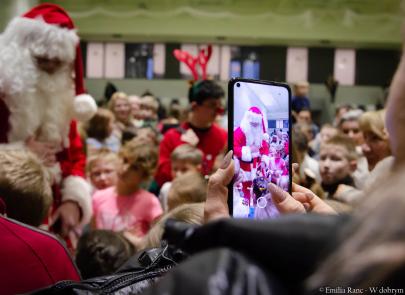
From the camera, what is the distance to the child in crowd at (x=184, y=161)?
2.89 metres

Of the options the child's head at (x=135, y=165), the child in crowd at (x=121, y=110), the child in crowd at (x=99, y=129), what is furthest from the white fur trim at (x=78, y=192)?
the child in crowd at (x=121, y=110)

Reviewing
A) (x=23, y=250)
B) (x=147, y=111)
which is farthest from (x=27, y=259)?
(x=147, y=111)

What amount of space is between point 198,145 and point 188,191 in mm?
929

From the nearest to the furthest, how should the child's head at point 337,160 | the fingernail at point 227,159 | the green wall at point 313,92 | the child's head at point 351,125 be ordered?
the fingernail at point 227,159
the child's head at point 337,160
the child's head at point 351,125
the green wall at point 313,92

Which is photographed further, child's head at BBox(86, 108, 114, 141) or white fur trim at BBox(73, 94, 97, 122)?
child's head at BBox(86, 108, 114, 141)

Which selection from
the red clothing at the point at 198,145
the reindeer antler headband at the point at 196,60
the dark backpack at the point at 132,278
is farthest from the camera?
the reindeer antler headband at the point at 196,60

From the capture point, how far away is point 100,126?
13.3ft

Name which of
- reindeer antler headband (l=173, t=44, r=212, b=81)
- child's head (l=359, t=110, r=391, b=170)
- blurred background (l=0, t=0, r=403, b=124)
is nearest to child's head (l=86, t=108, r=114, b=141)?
reindeer antler headband (l=173, t=44, r=212, b=81)

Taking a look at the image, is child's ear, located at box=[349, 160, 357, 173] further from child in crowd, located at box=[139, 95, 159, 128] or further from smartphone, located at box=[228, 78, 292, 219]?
child in crowd, located at box=[139, 95, 159, 128]

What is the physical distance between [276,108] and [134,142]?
6.23 ft

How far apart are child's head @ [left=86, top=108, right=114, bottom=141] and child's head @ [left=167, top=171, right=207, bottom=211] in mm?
1866

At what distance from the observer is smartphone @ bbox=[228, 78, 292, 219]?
1.04 meters

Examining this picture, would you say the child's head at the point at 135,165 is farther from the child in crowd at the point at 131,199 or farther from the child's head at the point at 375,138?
the child's head at the point at 375,138

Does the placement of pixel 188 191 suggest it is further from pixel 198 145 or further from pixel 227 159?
pixel 227 159
